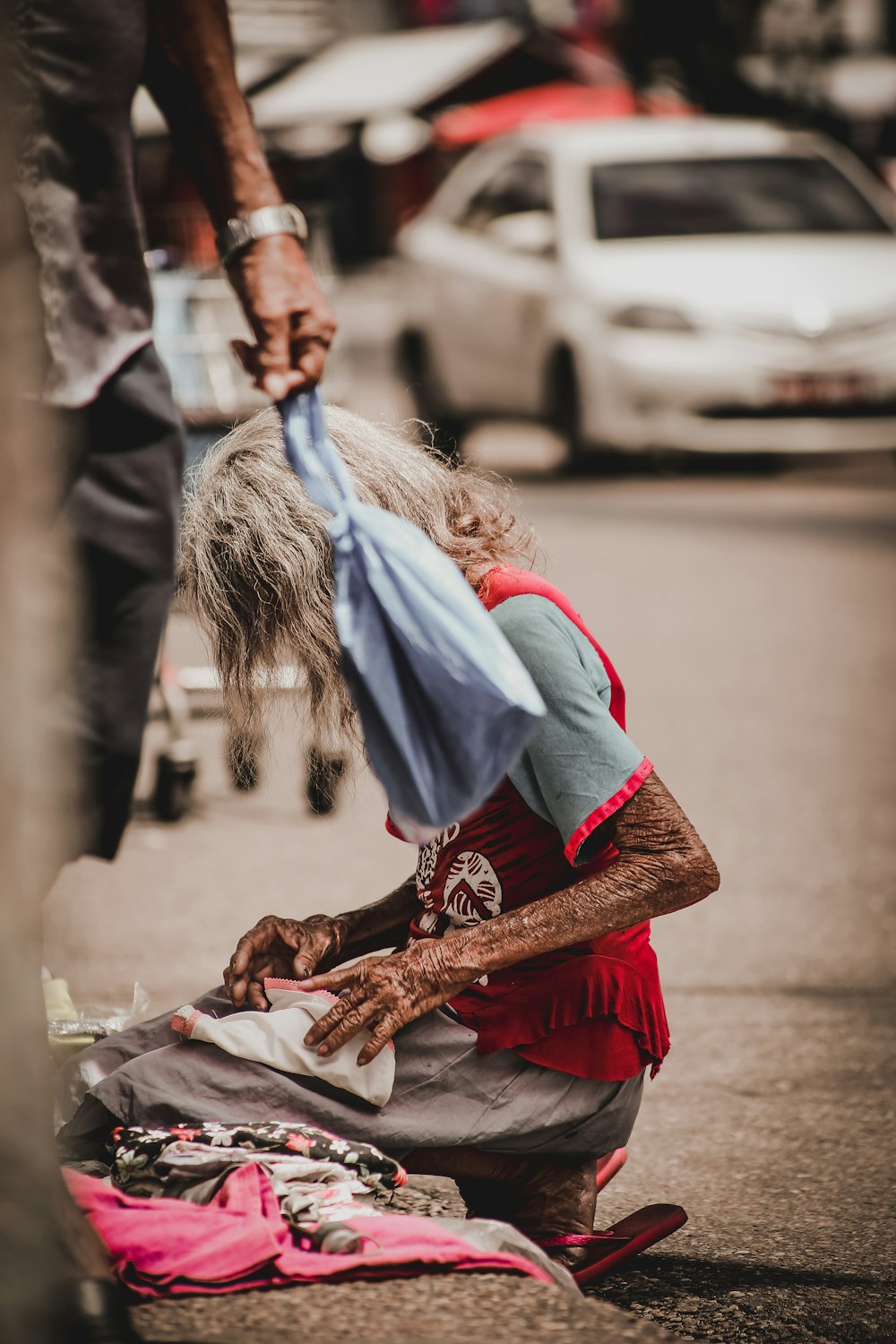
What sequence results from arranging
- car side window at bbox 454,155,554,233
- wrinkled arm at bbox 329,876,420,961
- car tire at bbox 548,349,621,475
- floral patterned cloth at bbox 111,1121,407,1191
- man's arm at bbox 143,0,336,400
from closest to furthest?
man's arm at bbox 143,0,336,400, floral patterned cloth at bbox 111,1121,407,1191, wrinkled arm at bbox 329,876,420,961, car tire at bbox 548,349,621,475, car side window at bbox 454,155,554,233

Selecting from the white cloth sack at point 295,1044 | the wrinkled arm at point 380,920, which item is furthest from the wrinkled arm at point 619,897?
the wrinkled arm at point 380,920

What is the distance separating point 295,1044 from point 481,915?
0.30 metres

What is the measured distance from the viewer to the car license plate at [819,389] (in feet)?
34.2

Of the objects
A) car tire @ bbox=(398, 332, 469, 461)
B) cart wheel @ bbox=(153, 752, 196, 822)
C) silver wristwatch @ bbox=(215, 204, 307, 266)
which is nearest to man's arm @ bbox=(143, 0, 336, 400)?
silver wristwatch @ bbox=(215, 204, 307, 266)

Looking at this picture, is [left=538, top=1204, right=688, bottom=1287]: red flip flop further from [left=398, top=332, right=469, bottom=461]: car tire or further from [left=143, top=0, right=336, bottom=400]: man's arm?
[left=398, top=332, right=469, bottom=461]: car tire

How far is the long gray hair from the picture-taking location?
2.45 meters

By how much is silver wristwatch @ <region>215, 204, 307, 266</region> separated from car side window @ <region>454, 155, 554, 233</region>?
9089mm

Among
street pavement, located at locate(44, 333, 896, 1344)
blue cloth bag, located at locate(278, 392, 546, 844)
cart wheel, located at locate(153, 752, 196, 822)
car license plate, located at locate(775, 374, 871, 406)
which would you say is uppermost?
blue cloth bag, located at locate(278, 392, 546, 844)

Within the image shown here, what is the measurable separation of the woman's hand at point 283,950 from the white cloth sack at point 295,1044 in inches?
3.7

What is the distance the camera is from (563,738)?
2.37 metres

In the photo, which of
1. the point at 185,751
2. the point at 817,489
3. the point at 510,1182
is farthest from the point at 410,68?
the point at 510,1182

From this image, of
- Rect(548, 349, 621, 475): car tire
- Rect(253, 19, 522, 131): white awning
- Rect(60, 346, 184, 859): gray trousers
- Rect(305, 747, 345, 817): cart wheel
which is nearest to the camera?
Rect(60, 346, 184, 859): gray trousers

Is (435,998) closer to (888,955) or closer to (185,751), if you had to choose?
(888,955)

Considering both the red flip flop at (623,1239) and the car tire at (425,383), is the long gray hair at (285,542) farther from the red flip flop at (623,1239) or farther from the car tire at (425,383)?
the car tire at (425,383)
